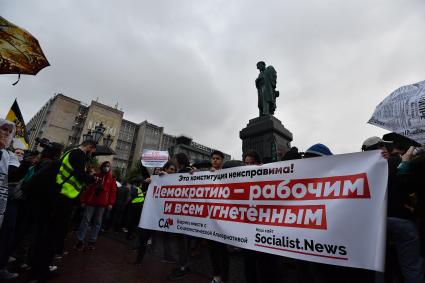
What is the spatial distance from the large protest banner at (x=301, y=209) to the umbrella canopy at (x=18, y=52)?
9.08 ft

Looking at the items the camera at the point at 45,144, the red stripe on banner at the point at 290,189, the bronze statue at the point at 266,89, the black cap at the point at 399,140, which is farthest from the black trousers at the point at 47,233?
the bronze statue at the point at 266,89

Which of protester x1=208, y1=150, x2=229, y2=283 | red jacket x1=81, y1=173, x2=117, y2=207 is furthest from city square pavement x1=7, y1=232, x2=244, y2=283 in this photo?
red jacket x1=81, y1=173, x2=117, y2=207

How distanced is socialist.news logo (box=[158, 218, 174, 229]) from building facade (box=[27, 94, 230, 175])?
47.8 m

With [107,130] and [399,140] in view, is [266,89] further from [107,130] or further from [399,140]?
[107,130]

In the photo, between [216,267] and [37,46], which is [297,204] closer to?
[216,267]

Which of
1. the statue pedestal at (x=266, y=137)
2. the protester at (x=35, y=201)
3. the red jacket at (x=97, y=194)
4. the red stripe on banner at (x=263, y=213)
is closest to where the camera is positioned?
the red stripe on banner at (x=263, y=213)

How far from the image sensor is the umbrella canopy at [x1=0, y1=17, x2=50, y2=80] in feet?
10.1

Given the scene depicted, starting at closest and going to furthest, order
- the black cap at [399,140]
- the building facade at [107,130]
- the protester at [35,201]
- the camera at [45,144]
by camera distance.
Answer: the black cap at [399,140] < the protester at [35,201] < the camera at [45,144] < the building facade at [107,130]

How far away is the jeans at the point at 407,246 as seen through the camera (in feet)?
7.20

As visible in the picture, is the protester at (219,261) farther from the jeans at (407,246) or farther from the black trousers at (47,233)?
the black trousers at (47,233)

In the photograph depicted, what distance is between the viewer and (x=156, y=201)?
4.12 meters

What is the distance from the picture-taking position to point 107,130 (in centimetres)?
5922

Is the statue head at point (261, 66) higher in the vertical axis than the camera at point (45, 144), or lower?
higher

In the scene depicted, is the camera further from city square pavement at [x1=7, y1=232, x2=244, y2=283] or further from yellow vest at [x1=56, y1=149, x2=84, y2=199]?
city square pavement at [x1=7, y1=232, x2=244, y2=283]
